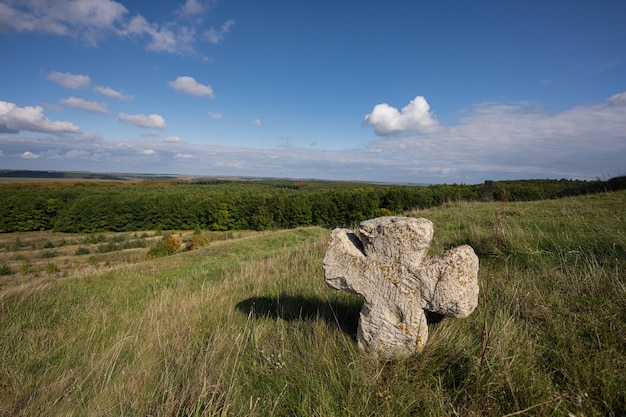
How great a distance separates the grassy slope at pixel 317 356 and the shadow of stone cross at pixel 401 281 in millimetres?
209

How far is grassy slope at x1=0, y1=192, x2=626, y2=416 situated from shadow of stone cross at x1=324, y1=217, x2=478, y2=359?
0.21m

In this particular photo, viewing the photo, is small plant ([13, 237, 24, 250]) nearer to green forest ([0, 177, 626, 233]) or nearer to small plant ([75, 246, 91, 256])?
green forest ([0, 177, 626, 233])

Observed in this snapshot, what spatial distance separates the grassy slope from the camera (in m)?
1.94

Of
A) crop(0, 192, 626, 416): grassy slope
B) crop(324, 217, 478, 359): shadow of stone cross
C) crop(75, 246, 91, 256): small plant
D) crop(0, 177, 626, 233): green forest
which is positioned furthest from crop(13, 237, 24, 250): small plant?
crop(324, 217, 478, 359): shadow of stone cross

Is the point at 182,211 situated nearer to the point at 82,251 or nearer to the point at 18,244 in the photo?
the point at 82,251

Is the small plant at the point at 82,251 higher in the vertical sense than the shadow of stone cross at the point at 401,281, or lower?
lower

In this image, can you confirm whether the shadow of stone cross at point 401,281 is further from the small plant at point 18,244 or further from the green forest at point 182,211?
the small plant at point 18,244

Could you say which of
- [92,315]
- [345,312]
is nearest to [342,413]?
[345,312]

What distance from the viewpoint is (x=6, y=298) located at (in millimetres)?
5301

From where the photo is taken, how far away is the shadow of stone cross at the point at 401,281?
7.86 feet

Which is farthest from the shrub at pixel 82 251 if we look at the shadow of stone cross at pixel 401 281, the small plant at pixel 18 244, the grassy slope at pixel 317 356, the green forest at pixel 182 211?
the shadow of stone cross at pixel 401 281

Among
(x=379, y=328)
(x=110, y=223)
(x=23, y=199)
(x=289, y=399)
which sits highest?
(x=379, y=328)

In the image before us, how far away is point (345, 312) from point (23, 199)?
320 feet

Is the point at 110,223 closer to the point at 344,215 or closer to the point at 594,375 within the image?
the point at 344,215
